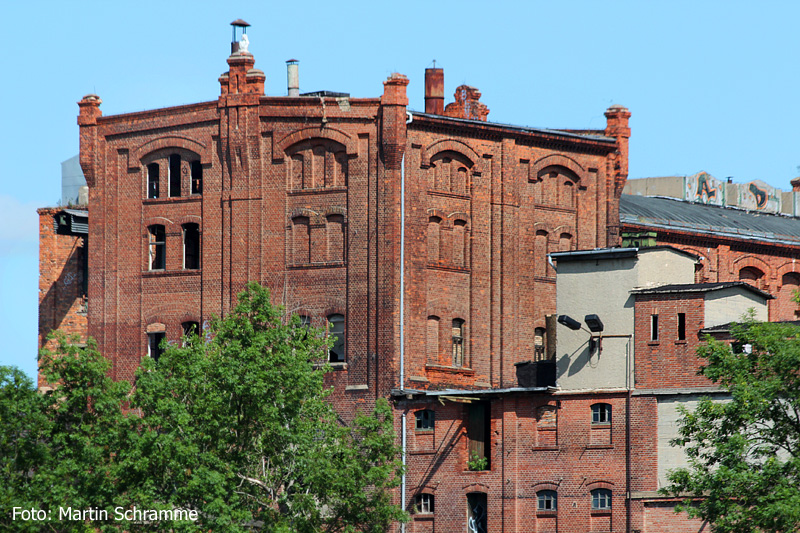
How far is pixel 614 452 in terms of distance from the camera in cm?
5600

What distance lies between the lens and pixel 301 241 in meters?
63.8

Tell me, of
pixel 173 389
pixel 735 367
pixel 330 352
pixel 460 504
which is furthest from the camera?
pixel 330 352

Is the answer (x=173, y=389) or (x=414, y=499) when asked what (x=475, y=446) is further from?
(x=173, y=389)

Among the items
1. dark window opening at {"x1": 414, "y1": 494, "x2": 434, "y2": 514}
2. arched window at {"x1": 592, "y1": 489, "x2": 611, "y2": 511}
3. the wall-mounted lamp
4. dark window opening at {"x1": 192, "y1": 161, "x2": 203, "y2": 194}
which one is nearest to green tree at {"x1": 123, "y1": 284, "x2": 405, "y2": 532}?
dark window opening at {"x1": 414, "y1": 494, "x2": 434, "y2": 514}

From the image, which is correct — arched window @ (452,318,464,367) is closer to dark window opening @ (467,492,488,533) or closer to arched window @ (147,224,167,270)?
dark window opening @ (467,492,488,533)

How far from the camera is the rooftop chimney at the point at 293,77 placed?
2687 inches

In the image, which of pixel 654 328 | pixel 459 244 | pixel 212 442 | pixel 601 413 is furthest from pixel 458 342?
pixel 212 442

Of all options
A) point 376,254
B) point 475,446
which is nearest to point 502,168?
point 376,254

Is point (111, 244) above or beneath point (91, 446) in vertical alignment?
above

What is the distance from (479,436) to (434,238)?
8.21 m

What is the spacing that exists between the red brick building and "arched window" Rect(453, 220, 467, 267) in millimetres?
51

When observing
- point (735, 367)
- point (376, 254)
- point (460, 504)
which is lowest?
point (460, 504)

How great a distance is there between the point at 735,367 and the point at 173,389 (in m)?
16.5

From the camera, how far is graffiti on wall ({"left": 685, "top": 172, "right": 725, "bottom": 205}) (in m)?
83.1
